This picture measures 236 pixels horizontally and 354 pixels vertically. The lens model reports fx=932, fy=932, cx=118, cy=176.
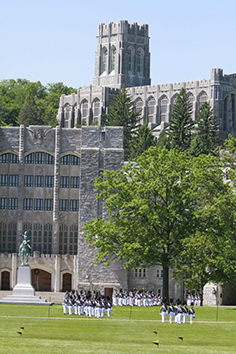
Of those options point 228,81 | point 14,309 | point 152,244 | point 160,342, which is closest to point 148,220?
point 152,244

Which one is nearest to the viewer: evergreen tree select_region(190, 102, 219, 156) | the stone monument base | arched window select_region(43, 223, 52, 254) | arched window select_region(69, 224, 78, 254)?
the stone monument base

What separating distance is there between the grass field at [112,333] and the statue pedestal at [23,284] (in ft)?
20.3

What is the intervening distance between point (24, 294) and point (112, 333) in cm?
2405

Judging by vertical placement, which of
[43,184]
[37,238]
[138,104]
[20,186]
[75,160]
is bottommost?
[37,238]

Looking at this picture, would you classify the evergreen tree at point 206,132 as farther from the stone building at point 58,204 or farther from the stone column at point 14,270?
the stone column at point 14,270

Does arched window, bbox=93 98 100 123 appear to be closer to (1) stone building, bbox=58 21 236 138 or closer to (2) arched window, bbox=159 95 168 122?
(1) stone building, bbox=58 21 236 138

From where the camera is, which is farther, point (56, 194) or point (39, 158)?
point (39, 158)

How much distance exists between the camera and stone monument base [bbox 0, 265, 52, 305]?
73500 millimetres

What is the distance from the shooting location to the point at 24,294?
7488cm

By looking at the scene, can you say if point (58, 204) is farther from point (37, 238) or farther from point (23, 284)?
point (23, 284)

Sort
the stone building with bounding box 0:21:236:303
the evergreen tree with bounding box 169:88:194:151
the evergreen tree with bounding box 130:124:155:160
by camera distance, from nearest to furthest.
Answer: the stone building with bounding box 0:21:236:303
the evergreen tree with bounding box 130:124:155:160
the evergreen tree with bounding box 169:88:194:151

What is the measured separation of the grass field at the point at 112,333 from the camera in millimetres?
44875

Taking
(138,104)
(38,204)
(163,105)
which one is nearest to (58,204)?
(38,204)

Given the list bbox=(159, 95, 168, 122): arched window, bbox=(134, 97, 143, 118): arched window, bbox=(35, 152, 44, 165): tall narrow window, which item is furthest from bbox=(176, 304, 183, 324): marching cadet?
bbox=(134, 97, 143, 118): arched window
